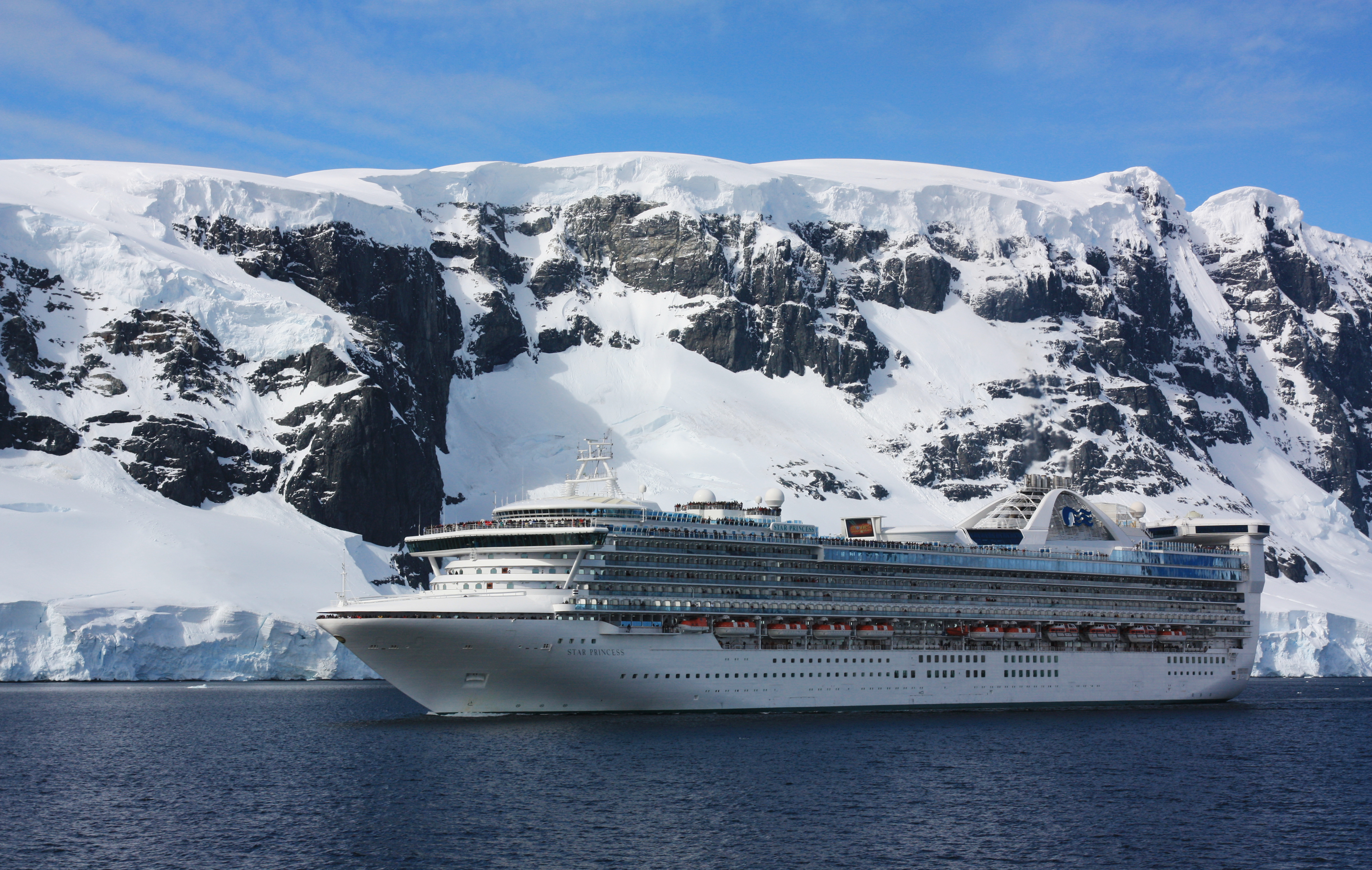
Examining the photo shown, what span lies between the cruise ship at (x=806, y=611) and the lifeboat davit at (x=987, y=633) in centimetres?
22

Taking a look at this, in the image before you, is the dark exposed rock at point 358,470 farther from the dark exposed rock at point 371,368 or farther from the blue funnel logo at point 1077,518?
the blue funnel logo at point 1077,518

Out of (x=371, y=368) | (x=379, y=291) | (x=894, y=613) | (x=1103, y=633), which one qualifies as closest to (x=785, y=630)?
(x=894, y=613)

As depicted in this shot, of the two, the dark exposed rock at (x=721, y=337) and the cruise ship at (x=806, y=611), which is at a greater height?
the dark exposed rock at (x=721, y=337)

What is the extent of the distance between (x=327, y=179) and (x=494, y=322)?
32.8 m

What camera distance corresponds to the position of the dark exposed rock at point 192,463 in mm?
135750

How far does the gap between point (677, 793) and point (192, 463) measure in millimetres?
105589

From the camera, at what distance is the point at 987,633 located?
79188 mm

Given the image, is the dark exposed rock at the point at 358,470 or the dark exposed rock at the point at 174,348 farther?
the dark exposed rock at the point at 358,470

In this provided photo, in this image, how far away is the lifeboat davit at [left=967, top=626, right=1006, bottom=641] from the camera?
79000 mm

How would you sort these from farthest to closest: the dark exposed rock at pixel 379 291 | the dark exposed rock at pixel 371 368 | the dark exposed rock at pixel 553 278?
the dark exposed rock at pixel 553 278 → the dark exposed rock at pixel 379 291 → the dark exposed rock at pixel 371 368

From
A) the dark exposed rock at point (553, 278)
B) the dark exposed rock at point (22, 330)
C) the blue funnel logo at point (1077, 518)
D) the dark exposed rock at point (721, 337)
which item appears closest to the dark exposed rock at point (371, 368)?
the dark exposed rock at point (553, 278)

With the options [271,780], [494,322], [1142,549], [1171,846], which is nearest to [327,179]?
[494,322]

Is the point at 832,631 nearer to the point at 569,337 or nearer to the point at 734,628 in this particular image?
the point at 734,628

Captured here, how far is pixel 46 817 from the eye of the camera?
42906 millimetres
